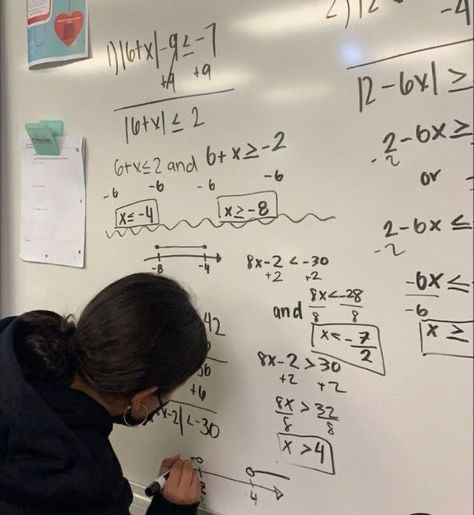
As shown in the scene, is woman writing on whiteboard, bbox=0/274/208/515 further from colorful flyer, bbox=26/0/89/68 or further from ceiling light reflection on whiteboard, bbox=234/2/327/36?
colorful flyer, bbox=26/0/89/68

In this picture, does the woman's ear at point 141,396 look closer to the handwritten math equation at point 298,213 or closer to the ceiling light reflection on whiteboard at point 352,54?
the handwritten math equation at point 298,213

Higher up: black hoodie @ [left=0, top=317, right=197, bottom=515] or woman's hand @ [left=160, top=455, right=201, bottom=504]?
black hoodie @ [left=0, top=317, right=197, bottom=515]

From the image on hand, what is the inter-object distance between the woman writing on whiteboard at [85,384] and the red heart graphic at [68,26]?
518mm

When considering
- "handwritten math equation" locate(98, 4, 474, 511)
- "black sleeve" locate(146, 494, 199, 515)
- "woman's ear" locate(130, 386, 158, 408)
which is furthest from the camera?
"black sleeve" locate(146, 494, 199, 515)

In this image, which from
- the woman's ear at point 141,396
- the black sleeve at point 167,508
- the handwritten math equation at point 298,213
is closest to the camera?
the handwritten math equation at point 298,213

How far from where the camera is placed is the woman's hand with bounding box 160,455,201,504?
987 mm

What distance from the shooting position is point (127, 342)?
85 centimetres

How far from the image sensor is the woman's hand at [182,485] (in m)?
0.99

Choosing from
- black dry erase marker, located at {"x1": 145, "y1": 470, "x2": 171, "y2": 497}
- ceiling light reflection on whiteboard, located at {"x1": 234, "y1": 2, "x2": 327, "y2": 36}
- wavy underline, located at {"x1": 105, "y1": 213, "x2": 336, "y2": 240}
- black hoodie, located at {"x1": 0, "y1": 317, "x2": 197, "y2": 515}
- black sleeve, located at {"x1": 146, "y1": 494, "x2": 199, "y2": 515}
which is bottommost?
black sleeve, located at {"x1": 146, "y1": 494, "x2": 199, "y2": 515}

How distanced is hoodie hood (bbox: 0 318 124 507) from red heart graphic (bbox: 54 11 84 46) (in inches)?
23.3

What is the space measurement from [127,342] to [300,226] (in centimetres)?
29

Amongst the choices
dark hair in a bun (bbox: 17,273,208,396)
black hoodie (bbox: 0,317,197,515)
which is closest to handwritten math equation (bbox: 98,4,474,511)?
dark hair in a bun (bbox: 17,273,208,396)

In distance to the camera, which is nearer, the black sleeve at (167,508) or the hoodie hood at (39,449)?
the hoodie hood at (39,449)

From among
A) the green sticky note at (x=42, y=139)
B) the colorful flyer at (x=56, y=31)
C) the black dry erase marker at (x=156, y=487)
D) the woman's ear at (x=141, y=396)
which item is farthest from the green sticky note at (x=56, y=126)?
the black dry erase marker at (x=156, y=487)
